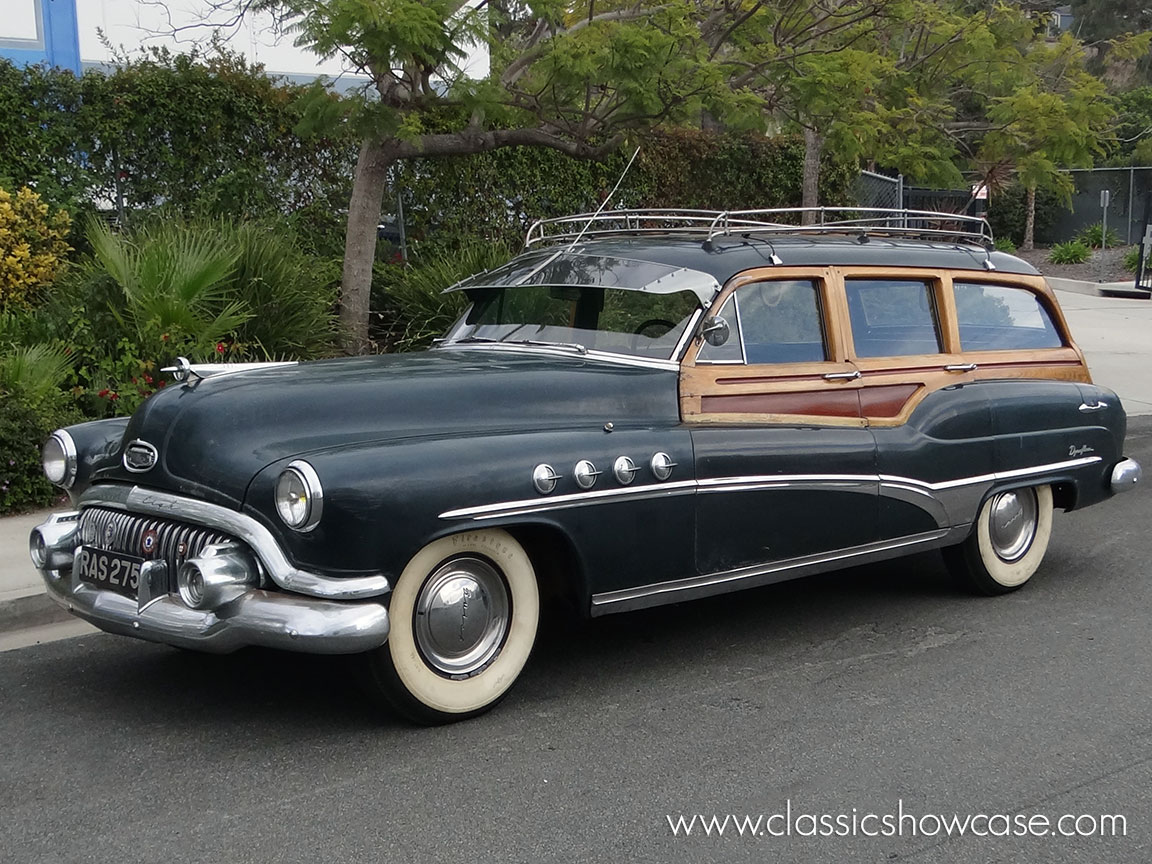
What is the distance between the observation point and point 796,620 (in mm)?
5934

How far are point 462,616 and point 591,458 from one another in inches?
28.8

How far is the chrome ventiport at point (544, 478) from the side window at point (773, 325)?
1.06m

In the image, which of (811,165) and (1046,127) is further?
(811,165)


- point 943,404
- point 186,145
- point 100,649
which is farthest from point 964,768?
point 186,145

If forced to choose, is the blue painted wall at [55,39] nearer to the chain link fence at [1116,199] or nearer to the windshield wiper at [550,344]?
the windshield wiper at [550,344]

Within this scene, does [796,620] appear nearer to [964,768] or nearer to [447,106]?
[964,768]

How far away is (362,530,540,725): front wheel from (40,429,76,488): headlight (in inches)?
62.1

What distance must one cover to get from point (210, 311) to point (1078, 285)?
19951 millimetres

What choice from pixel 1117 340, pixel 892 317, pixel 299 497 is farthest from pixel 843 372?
pixel 1117 340

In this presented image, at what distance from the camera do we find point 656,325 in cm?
541

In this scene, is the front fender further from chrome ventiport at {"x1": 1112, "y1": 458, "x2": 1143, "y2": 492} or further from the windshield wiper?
chrome ventiport at {"x1": 1112, "y1": 458, "x2": 1143, "y2": 492}

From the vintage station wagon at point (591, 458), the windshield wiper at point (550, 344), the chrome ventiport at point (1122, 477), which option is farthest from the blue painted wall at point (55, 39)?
the chrome ventiport at point (1122, 477)

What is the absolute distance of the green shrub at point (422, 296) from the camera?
11047 mm

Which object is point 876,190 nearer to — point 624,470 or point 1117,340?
point 1117,340
